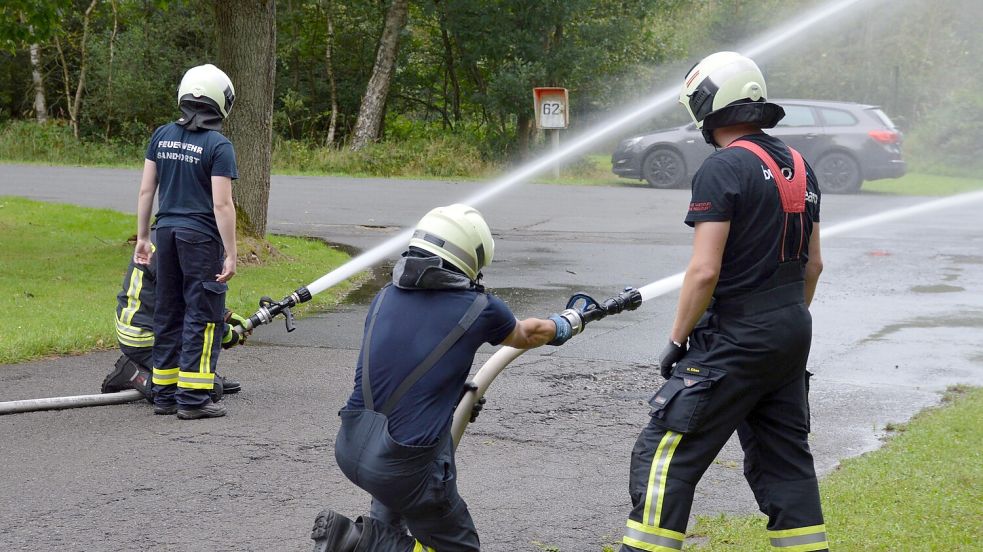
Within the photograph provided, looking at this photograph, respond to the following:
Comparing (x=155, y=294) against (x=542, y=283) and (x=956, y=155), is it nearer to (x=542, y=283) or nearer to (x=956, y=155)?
(x=542, y=283)

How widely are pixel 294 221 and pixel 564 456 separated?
11.5m

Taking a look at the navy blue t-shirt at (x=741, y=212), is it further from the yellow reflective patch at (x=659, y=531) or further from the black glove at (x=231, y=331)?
the black glove at (x=231, y=331)

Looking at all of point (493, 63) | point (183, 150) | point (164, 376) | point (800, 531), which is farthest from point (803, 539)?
point (493, 63)

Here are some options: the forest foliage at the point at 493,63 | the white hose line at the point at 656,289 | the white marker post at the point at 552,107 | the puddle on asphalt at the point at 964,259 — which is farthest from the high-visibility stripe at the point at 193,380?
the forest foliage at the point at 493,63

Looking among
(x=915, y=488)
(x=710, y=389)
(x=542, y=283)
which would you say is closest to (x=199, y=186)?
(x=710, y=389)

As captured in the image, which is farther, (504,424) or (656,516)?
(504,424)

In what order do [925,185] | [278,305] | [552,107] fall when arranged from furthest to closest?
1. [552,107]
2. [925,185]
3. [278,305]

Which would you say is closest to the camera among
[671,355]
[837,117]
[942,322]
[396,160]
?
[671,355]

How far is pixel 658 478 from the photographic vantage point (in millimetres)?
3631

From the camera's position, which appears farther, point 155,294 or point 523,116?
point 523,116

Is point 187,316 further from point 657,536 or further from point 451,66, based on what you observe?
point 451,66

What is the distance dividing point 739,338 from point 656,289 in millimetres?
4854

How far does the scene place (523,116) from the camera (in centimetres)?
2797

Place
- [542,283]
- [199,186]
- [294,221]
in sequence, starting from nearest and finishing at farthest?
[199,186] < [542,283] < [294,221]
